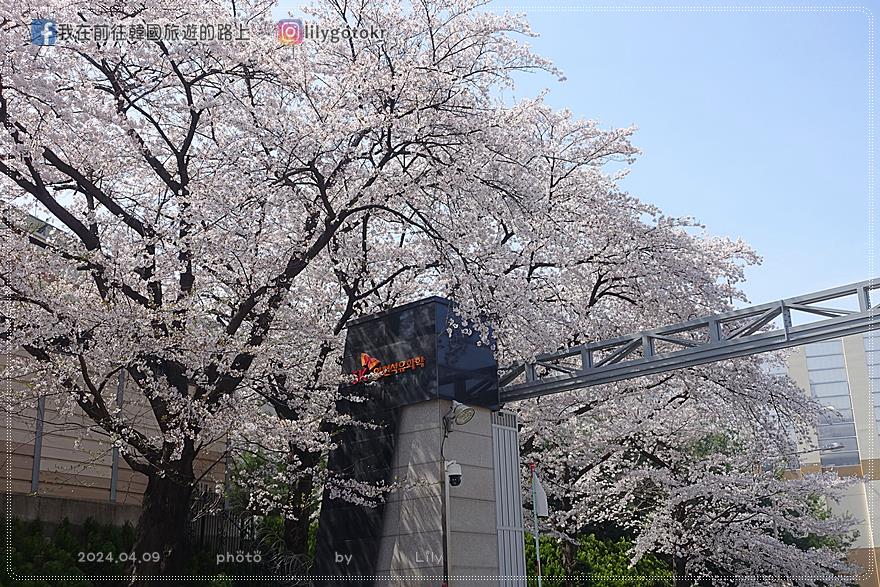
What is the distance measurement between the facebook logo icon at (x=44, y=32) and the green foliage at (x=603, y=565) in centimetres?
1385

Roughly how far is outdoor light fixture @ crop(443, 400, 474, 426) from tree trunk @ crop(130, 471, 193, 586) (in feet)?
11.4

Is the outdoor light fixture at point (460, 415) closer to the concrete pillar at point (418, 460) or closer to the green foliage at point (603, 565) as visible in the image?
the concrete pillar at point (418, 460)

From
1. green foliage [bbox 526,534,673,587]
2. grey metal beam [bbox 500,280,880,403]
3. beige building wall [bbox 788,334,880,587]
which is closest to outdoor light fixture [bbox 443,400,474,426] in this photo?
grey metal beam [bbox 500,280,880,403]

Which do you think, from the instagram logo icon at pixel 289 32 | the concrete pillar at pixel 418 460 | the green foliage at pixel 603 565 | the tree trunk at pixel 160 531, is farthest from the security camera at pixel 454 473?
the green foliage at pixel 603 565

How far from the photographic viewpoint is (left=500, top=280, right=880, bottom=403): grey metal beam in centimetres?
1050

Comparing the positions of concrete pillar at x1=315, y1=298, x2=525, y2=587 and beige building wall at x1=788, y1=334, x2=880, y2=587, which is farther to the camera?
beige building wall at x1=788, y1=334, x2=880, y2=587

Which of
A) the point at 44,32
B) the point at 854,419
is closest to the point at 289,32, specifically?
the point at 44,32

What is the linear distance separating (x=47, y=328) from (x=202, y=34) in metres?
4.33

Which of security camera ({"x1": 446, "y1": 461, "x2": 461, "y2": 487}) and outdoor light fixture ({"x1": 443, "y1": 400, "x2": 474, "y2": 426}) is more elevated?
outdoor light fixture ({"x1": 443, "y1": 400, "x2": 474, "y2": 426})

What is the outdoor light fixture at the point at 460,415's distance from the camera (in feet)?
37.1

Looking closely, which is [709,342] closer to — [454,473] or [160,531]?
[454,473]

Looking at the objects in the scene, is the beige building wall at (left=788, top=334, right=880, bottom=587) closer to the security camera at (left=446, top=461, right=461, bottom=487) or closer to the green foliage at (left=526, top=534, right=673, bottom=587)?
the green foliage at (left=526, top=534, right=673, bottom=587)

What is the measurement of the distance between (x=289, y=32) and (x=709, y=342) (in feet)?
24.4

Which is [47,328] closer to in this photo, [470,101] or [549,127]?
[470,101]
